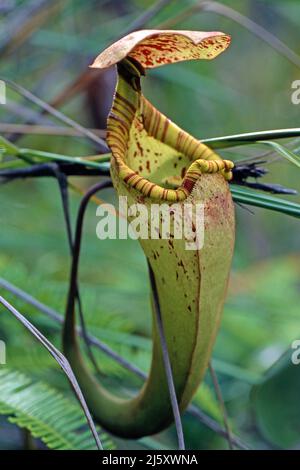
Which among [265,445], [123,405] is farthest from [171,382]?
[265,445]

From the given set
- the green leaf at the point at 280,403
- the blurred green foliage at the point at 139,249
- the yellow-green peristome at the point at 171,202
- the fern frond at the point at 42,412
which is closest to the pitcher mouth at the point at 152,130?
the yellow-green peristome at the point at 171,202

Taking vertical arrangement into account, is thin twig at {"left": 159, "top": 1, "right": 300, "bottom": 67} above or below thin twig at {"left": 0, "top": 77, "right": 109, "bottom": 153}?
above

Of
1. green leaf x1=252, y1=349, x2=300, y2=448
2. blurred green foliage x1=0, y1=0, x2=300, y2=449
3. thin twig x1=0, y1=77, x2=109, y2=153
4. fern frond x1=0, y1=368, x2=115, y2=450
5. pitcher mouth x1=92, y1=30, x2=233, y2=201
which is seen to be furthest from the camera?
blurred green foliage x1=0, y1=0, x2=300, y2=449

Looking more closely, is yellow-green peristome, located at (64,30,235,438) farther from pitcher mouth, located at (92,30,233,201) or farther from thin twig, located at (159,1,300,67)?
thin twig, located at (159,1,300,67)

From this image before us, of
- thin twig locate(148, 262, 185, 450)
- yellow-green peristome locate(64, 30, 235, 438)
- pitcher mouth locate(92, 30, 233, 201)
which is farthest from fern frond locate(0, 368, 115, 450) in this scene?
pitcher mouth locate(92, 30, 233, 201)

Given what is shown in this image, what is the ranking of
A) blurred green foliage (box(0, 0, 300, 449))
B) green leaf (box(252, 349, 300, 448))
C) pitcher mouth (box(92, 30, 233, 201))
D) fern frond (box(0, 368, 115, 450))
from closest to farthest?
pitcher mouth (box(92, 30, 233, 201)), fern frond (box(0, 368, 115, 450)), green leaf (box(252, 349, 300, 448)), blurred green foliage (box(0, 0, 300, 449))

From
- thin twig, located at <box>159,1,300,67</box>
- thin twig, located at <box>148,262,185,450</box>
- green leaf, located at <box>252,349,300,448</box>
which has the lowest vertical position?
green leaf, located at <box>252,349,300,448</box>
